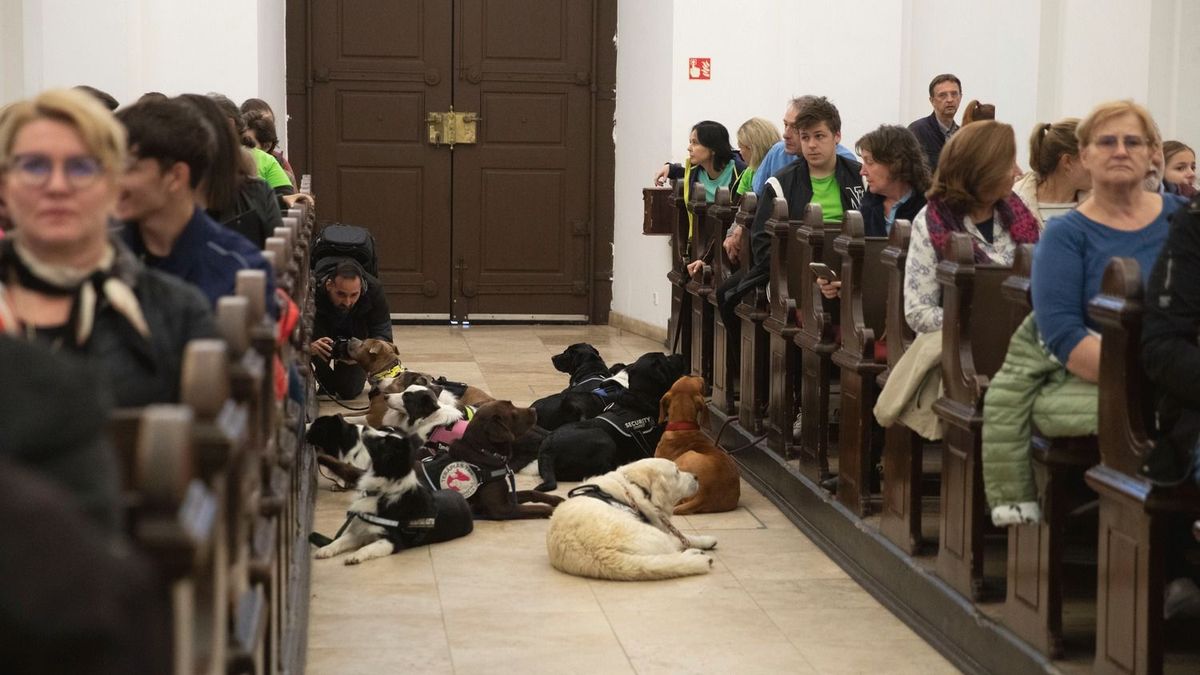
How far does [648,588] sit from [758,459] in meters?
1.86

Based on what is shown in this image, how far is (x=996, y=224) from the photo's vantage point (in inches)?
199

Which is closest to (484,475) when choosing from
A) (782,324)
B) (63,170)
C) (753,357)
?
(782,324)

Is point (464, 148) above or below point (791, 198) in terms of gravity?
above

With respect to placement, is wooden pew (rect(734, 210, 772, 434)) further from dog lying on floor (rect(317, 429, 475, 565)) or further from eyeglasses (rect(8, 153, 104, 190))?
eyeglasses (rect(8, 153, 104, 190))

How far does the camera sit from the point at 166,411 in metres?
1.72

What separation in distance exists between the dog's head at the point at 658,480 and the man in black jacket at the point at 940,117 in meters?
4.48

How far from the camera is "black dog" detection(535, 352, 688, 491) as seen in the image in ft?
23.1

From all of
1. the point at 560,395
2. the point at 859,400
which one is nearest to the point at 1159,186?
the point at 859,400

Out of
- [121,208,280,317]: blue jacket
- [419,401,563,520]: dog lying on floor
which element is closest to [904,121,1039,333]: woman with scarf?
[419,401,563,520]: dog lying on floor

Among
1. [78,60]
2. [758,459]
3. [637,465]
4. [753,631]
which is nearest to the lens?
[753,631]

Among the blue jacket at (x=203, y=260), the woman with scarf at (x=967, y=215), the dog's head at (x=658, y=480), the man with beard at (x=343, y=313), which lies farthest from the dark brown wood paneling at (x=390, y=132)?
the blue jacket at (x=203, y=260)

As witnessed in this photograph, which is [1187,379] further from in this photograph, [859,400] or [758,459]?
[758,459]

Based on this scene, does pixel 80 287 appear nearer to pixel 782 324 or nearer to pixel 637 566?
pixel 637 566

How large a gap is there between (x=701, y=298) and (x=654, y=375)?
3.41 ft
